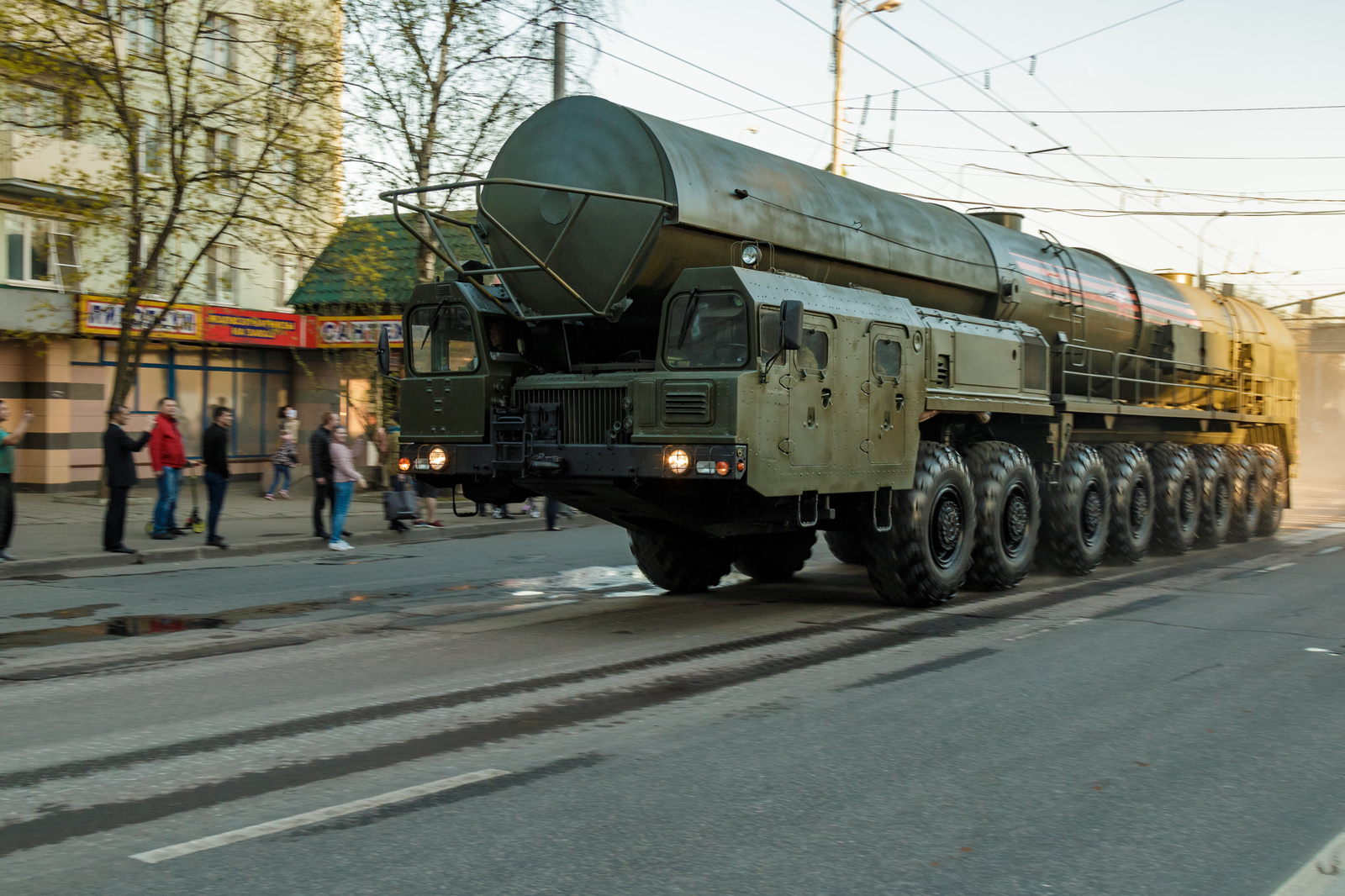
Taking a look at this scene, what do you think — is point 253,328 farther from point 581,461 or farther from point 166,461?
point 581,461

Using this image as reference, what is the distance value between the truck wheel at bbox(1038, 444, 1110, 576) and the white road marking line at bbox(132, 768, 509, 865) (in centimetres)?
945

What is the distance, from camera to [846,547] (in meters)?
14.0

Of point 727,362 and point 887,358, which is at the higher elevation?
point 887,358

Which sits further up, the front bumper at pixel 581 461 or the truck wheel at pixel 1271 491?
the front bumper at pixel 581 461

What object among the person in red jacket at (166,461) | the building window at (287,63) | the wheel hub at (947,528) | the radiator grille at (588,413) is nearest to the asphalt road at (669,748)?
the wheel hub at (947,528)

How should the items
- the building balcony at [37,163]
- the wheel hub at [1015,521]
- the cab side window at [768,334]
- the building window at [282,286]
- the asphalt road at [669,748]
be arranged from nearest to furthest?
the asphalt road at [669,748] → the cab side window at [768,334] → the wheel hub at [1015,521] → the building balcony at [37,163] → the building window at [282,286]

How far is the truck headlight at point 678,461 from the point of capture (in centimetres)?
821

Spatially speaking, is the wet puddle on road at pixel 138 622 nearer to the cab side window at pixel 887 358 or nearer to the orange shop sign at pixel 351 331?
the cab side window at pixel 887 358

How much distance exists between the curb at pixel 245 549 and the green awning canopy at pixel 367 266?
4.46m

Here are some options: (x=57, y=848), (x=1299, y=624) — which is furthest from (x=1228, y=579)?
(x=57, y=848)

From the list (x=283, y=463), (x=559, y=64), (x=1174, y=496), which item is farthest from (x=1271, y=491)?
(x=283, y=463)

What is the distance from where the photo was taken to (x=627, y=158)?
356 inches

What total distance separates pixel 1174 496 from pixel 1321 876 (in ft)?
40.9

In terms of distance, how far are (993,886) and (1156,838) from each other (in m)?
0.95
